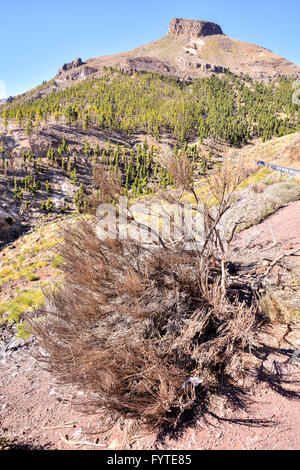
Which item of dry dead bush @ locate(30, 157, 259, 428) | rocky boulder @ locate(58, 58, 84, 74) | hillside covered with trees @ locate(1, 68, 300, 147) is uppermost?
rocky boulder @ locate(58, 58, 84, 74)

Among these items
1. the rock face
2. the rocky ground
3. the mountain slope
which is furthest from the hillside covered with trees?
the rock face

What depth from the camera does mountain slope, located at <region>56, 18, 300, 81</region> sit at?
108 meters

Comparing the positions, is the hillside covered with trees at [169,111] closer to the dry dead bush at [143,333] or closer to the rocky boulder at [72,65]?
the dry dead bush at [143,333]

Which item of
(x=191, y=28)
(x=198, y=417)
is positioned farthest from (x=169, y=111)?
(x=191, y=28)

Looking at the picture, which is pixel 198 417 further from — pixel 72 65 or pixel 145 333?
pixel 72 65

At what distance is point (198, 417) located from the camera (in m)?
2.75

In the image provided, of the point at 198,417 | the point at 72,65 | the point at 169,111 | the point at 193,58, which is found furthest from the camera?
the point at 72,65

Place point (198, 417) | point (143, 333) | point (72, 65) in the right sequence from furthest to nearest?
point (72, 65) < point (143, 333) < point (198, 417)

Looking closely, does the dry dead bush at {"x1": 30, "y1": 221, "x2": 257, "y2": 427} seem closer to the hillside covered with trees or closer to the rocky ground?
the rocky ground

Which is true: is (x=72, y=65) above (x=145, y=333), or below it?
above

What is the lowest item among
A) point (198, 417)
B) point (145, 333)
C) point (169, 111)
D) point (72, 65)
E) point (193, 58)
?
point (198, 417)

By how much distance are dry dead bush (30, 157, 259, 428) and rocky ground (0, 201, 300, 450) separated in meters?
0.20

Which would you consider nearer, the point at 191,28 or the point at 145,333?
the point at 145,333

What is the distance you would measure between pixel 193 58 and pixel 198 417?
6044 inches
